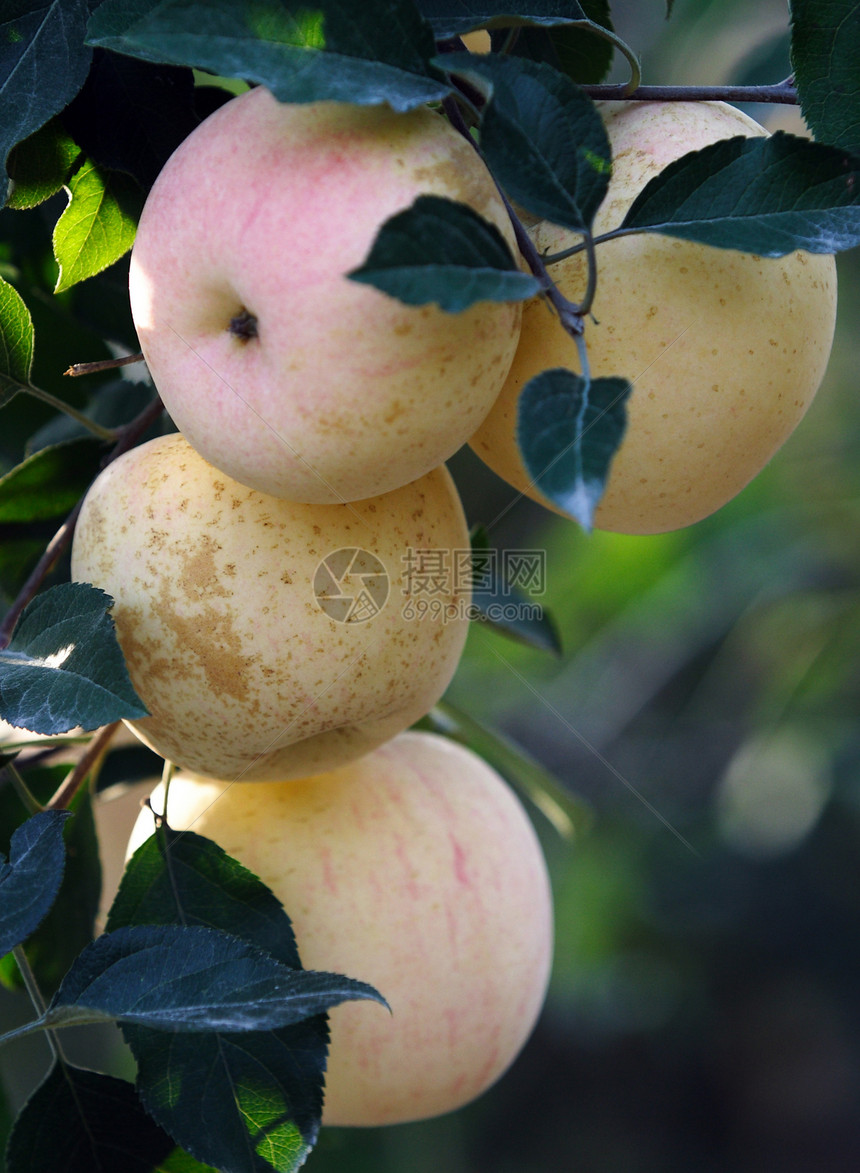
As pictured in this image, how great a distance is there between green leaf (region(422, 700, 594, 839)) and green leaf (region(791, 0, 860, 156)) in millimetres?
510

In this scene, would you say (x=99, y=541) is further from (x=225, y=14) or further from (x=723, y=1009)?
(x=723, y=1009)

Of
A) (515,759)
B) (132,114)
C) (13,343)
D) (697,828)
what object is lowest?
(697,828)

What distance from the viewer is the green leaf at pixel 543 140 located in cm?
33

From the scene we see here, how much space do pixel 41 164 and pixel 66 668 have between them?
232 mm

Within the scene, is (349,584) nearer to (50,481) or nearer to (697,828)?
(50,481)

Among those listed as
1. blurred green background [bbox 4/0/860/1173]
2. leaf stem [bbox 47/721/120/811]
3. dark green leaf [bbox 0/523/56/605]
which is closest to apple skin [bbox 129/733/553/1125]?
leaf stem [bbox 47/721/120/811]

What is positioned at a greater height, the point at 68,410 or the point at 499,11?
the point at 499,11

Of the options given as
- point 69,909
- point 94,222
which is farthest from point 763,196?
point 69,909

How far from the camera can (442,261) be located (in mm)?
307

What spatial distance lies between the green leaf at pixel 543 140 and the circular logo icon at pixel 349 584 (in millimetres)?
166

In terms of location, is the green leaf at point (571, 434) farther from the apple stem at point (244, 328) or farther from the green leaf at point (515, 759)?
the green leaf at point (515, 759)

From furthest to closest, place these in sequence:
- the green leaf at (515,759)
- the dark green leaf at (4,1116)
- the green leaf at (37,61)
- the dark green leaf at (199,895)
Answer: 1. the green leaf at (515,759)
2. the dark green leaf at (4,1116)
3. the dark green leaf at (199,895)
4. the green leaf at (37,61)

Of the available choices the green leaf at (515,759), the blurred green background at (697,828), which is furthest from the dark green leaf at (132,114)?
the blurred green background at (697,828)

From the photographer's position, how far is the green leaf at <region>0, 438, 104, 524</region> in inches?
22.1
